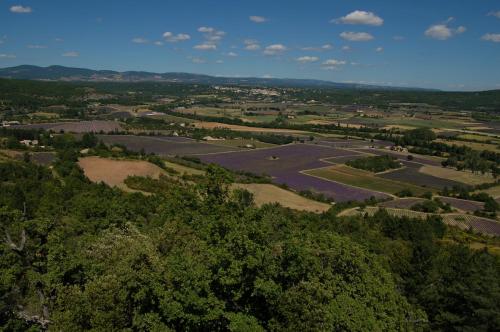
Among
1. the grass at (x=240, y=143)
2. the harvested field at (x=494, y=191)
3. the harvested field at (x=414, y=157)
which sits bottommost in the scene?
the harvested field at (x=494, y=191)

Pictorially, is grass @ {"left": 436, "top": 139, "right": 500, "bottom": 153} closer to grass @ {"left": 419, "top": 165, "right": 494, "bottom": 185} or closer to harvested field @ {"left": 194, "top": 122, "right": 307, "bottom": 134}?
grass @ {"left": 419, "top": 165, "right": 494, "bottom": 185}

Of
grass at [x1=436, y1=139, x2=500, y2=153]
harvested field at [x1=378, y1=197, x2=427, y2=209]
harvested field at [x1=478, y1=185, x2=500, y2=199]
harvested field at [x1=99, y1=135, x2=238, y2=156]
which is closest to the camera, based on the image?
harvested field at [x1=378, y1=197, x2=427, y2=209]

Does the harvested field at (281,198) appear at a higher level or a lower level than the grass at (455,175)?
lower

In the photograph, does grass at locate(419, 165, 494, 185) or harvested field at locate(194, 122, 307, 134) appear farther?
harvested field at locate(194, 122, 307, 134)

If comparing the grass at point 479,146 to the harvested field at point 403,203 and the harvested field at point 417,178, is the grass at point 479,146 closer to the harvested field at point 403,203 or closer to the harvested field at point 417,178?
the harvested field at point 417,178

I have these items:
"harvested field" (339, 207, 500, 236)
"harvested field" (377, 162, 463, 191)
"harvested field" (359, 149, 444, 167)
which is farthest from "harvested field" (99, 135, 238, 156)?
"harvested field" (339, 207, 500, 236)

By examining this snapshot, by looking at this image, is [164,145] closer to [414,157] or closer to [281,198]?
[281,198]

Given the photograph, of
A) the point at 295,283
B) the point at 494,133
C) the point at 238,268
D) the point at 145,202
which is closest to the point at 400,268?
the point at 295,283

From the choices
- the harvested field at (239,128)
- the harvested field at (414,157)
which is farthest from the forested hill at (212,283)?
the harvested field at (239,128)
